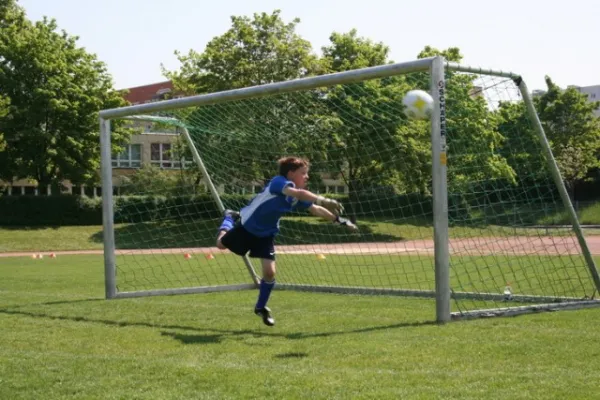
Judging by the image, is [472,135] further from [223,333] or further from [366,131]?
[223,333]

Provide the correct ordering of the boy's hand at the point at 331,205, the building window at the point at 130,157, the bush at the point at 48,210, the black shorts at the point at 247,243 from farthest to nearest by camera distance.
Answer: the building window at the point at 130,157
the bush at the point at 48,210
the black shorts at the point at 247,243
the boy's hand at the point at 331,205

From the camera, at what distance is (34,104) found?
3791 cm

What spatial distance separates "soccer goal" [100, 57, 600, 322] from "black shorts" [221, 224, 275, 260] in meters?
1.84

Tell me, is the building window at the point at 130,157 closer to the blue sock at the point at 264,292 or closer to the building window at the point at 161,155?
the building window at the point at 161,155

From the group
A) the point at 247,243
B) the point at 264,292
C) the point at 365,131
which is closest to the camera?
the point at 264,292

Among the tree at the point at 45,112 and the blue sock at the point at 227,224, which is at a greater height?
the tree at the point at 45,112

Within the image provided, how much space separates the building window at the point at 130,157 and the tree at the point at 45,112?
181cm

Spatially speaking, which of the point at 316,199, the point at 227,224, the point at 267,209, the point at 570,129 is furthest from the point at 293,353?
the point at 570,129

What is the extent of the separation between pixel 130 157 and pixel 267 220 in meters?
34.7

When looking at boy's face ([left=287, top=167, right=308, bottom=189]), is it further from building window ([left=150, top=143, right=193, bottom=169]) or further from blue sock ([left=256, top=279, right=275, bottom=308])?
building window ([left=150, top=143, right=193, bottom=169])

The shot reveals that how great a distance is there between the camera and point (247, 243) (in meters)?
8.80

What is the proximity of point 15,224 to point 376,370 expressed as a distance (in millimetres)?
33719

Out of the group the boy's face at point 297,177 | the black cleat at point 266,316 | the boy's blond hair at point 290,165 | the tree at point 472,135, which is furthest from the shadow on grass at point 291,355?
the tree at point 472,135

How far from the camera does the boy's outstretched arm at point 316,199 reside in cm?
776
